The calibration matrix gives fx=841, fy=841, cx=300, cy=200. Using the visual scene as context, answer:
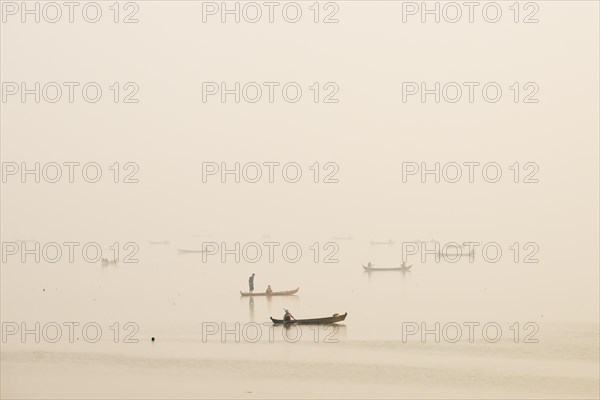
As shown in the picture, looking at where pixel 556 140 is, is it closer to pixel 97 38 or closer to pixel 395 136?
pixel 395 136

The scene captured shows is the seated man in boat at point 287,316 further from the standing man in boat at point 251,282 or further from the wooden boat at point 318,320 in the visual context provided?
the standing man in boat at point 251,282

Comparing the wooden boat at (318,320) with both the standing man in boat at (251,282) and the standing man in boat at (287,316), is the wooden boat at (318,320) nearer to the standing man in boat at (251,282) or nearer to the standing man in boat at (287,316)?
the standing man in boat at (287,316)

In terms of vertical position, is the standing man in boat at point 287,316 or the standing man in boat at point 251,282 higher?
the standing man in boat at point 251,282

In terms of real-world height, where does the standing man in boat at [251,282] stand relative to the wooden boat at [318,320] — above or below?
above

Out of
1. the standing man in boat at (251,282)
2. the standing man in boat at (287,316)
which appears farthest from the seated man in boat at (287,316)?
the standing man in boat at (251,282)

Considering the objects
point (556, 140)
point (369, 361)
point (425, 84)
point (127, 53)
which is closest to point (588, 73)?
point (556, 140)

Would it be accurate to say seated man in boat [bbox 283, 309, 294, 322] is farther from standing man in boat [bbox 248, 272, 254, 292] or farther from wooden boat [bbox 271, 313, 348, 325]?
standing man in boat [bbox 248, 272, 254, 292]

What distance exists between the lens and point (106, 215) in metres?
2.77

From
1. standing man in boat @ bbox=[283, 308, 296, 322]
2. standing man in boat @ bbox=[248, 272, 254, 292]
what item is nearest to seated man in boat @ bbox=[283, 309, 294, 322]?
standing man in boat @ bbox=[283, 308, 296, 322]

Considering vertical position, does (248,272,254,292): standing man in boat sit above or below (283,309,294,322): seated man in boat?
above

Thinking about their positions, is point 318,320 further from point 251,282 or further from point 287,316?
point 251,282

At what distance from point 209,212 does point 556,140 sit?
115 cm

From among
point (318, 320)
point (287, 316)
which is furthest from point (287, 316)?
point (318, 320)

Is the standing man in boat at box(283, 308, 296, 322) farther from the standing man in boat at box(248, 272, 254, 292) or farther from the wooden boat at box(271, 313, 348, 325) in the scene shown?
the standing man in boat at box(248, 272, 254, 292)
